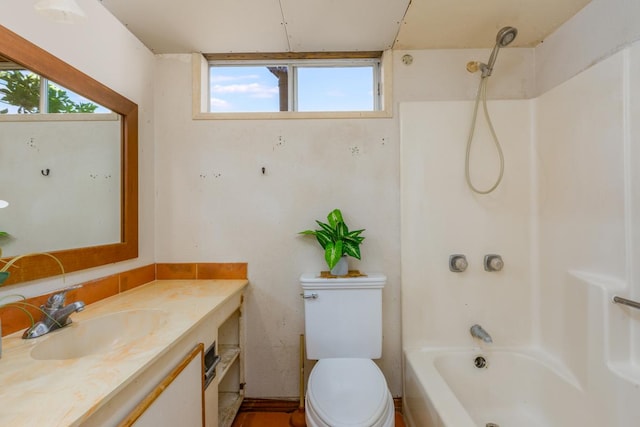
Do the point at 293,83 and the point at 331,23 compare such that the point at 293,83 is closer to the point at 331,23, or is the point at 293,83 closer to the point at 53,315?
the point at 331,23

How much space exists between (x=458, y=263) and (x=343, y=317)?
28.6 inches

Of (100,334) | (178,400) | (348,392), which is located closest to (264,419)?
(348,392)

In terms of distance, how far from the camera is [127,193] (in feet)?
4.77

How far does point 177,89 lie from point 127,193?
72 cm

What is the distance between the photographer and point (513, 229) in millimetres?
1642

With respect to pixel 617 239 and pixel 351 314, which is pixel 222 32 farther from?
pixel 617 239

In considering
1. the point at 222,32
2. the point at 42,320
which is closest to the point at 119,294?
the point at 42,320

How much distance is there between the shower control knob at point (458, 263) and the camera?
63.1 inches

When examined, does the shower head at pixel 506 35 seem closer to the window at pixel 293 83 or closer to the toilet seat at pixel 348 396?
the window at pixel 293 83

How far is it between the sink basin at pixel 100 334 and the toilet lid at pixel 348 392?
699 mm

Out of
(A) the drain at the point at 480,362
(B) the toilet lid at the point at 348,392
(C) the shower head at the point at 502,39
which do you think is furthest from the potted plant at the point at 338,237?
(C) the shower head at the point at 502,39

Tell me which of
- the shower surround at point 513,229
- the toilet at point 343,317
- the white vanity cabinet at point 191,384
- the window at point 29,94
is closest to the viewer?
the white vanity cabinet at point 191,384

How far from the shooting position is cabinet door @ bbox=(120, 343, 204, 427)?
78 centimetres

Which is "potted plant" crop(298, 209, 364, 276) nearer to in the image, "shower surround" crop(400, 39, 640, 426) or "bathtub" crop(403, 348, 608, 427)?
"shower surround" crop(400, 39, 640, 426)
